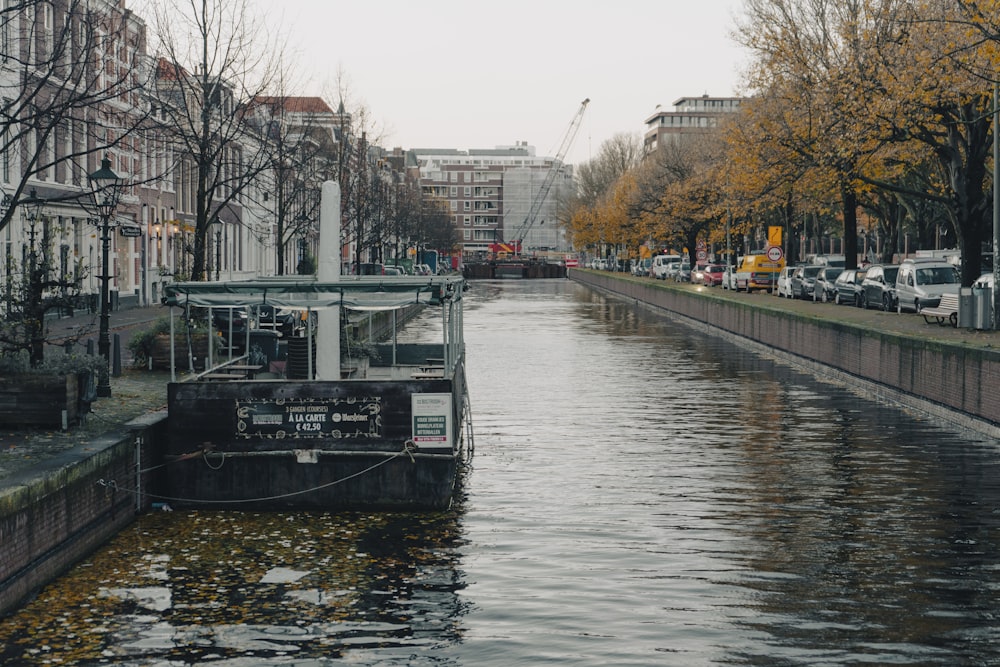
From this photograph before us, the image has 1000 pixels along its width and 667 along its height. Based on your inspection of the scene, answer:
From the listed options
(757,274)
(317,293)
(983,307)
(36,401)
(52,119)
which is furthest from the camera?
(757,274)

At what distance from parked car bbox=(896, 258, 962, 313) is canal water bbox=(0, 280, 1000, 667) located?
2126cm

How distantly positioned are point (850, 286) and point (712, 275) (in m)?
33.7

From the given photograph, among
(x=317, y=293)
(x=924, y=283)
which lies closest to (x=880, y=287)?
(x=924, y=283)

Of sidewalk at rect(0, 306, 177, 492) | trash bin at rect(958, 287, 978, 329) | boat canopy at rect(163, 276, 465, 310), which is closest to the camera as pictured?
sidewalk at rect(0, 306, 177, 492)

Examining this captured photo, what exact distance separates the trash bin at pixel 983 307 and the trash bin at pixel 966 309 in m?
0.11

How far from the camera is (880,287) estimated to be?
48250 millimetres

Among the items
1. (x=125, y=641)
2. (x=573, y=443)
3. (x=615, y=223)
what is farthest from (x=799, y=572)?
(x=615, y=223)

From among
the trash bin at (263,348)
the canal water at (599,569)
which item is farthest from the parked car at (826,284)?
the canal water at (599,569)

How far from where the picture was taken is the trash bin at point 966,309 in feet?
104

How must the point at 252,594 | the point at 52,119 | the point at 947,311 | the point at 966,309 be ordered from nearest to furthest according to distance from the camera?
1. the point at 252,594
2. the point at 52,119
3. the point at 966,309
4. the point at 947,311

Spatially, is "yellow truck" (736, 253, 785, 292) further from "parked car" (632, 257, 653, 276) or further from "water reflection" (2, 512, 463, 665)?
"water reflection" (2, 512, 463, 665)

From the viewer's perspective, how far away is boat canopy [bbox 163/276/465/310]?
55.9 ft

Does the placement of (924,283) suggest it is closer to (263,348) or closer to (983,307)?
(983,307)

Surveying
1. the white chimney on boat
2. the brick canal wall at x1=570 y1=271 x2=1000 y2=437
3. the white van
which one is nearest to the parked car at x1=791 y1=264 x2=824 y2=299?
the brick canal wall at x1=570 y1=271 x2=1000 y2=437
